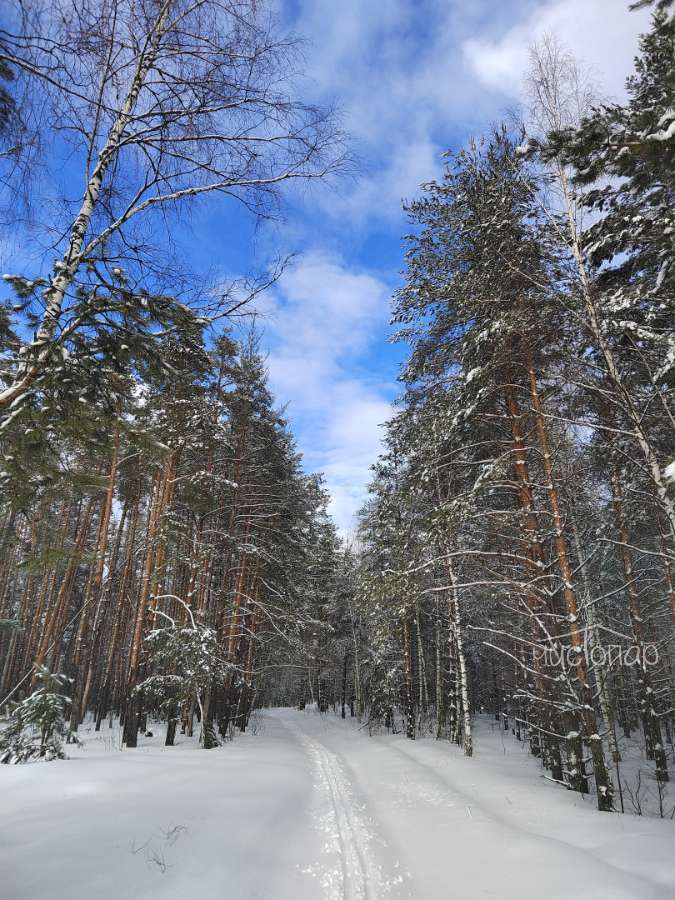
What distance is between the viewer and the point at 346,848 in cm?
532

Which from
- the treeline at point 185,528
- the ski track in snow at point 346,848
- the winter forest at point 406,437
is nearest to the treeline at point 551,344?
the winter forest at point 406,437

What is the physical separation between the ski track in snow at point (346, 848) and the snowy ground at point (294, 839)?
3 centimetres

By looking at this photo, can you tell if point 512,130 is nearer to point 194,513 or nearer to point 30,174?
point 30,174

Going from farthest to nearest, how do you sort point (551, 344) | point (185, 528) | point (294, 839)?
point (185, 528), point (551, 344), point (294, 839)

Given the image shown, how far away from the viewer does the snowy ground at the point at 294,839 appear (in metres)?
3.79

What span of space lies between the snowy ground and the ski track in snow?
0.08 feet

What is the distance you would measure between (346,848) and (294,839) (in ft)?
2.29

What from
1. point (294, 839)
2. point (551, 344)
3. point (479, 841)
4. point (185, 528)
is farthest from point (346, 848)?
point (551, 344)

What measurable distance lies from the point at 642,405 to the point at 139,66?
8.84 m

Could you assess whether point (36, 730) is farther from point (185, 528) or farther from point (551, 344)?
point (551, 344)

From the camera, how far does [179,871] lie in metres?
3.95

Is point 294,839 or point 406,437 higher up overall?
point 406,437

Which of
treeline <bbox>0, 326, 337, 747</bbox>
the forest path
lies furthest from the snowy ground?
treeline <bbox>0, 326, 337, 747</bbox>

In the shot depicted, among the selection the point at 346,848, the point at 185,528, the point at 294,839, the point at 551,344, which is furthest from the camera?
the point at 185,528
